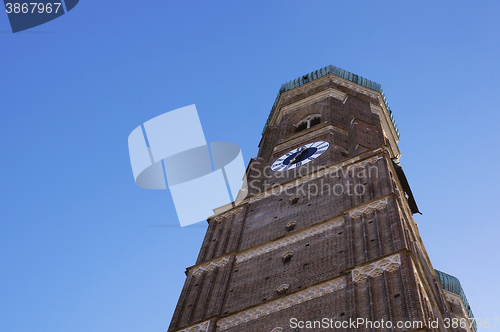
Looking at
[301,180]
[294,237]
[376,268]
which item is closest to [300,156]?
[301,180]

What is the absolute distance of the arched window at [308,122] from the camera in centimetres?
3672

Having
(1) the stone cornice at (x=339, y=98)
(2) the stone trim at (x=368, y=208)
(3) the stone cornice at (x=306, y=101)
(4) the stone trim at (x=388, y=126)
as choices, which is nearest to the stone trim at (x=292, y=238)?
(2) the stone trim at (x=368, y=208)

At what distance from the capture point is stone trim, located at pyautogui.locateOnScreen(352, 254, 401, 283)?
59.8 ft

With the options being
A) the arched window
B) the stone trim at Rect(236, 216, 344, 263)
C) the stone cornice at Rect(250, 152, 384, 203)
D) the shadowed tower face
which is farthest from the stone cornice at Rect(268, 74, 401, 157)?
the stone trim at Rect(236, 216, 344, 263)

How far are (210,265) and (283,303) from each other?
522 centimetres

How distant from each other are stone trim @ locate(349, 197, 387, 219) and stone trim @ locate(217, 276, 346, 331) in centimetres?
383

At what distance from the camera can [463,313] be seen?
3020 cm

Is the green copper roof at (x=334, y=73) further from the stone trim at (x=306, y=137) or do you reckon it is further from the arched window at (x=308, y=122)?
the stone trim at (x=306, y=137)

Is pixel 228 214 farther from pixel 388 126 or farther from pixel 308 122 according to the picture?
pixel 388 126

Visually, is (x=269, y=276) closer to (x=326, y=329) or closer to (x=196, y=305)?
(x=196, y=305)

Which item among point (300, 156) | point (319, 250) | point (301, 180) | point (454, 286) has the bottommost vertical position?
point (319, 250)

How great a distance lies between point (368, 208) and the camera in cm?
2236

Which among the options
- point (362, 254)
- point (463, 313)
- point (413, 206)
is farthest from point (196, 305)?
point (463, 313)

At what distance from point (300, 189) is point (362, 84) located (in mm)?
16908
